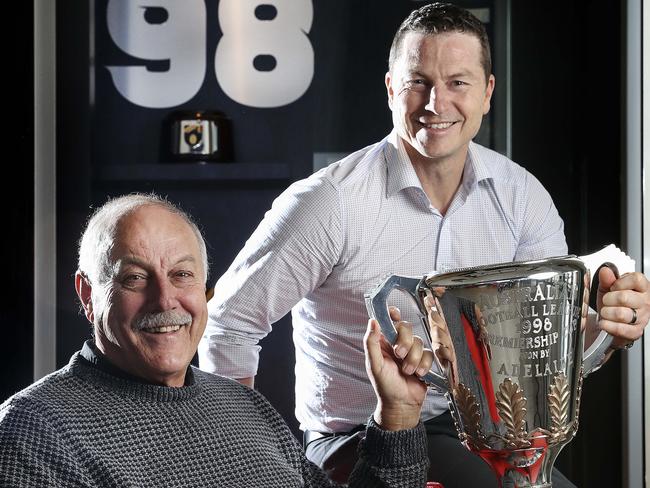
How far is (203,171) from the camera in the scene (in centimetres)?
271

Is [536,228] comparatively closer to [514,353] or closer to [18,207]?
[514,353]

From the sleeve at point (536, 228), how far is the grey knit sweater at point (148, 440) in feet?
2.22

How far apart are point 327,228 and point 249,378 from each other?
1.05 ft

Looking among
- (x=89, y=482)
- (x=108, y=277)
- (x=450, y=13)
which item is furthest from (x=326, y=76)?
(x=89, y=482)

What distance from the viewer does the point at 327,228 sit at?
1.75 meters

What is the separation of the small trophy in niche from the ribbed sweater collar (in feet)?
4.64

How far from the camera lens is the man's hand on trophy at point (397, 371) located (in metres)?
1.15

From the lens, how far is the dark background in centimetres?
268

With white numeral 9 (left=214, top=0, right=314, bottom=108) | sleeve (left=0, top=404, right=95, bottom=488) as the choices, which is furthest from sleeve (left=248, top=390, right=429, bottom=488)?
white numeral 9 (left=214, top=0, right=314, bottom=108)

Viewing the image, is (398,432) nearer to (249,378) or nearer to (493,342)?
(493,342)

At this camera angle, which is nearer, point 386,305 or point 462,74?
point 386,305

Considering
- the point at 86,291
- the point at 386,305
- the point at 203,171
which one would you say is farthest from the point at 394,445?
the point at 203,171

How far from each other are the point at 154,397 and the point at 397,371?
332 mm

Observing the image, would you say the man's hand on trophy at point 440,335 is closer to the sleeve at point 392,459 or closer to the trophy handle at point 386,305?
the trophy handle at point 386,305
